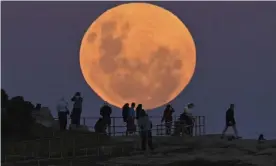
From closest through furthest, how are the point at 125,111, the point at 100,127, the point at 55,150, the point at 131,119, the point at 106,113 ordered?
the point at 55,150 < the point at 100,127 < the point at 106,113 < the point at 131,119 < the point at 125,111

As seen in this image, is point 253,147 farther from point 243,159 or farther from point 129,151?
point 129,151

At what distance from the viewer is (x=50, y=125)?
29266mm

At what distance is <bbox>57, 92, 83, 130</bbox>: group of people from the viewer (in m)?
27.4

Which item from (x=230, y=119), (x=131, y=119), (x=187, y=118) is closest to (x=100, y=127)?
(x=131, y=119)

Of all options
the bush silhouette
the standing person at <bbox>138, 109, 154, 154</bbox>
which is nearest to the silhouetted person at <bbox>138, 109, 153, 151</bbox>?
the standing person at <bbox>138, 109, 154, 154</bbox>

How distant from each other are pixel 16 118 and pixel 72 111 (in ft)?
9.52

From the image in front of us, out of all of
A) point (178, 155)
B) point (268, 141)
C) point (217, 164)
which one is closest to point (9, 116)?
point (178, 155)

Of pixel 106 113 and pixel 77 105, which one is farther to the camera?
pixel 106 113

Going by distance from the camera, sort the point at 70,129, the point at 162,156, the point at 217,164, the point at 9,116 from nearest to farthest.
→ the point at 217,164
the point at 162,156
the point at 9,116
the point at 70,129

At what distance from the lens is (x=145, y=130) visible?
25.3 meters

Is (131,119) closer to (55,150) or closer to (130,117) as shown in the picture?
(130,117)

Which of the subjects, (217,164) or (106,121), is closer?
(217,164)

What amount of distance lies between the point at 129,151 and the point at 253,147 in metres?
5.09

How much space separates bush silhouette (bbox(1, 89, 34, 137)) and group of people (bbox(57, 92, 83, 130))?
1.25 meters
